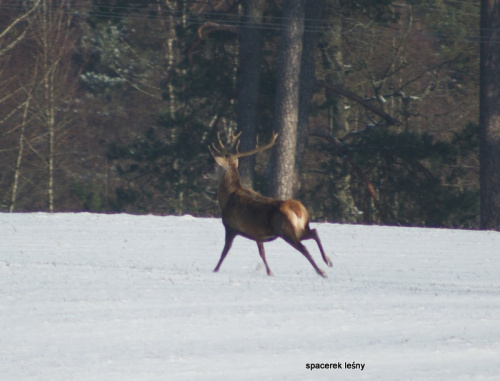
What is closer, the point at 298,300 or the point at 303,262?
the point at 298,300

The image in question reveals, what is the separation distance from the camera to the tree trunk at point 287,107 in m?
21.7

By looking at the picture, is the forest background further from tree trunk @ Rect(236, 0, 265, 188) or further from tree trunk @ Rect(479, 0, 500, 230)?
tree trunk @ Rect(479, 0, 500, 230)

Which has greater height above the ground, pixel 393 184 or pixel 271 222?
pixel 271 222

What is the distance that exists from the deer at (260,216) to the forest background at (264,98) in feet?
39.1

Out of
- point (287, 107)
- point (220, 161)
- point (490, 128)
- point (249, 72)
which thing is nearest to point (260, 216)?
point (220, 161)

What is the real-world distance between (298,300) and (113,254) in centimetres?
400

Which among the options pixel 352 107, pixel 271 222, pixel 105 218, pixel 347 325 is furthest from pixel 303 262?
pixel 352 107

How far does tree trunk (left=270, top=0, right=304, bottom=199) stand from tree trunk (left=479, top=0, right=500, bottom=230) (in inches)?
177

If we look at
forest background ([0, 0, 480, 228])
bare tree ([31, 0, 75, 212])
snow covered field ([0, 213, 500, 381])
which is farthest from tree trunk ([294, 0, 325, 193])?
snow covered field ([0, 213, 500, 381])

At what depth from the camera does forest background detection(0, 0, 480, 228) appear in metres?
23.5

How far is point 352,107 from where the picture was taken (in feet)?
96.0

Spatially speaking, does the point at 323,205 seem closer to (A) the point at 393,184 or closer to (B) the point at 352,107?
(A) the point at 393,184

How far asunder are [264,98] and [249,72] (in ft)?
5.04

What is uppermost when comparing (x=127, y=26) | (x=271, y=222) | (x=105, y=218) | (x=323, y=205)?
(x=127, y=26)
